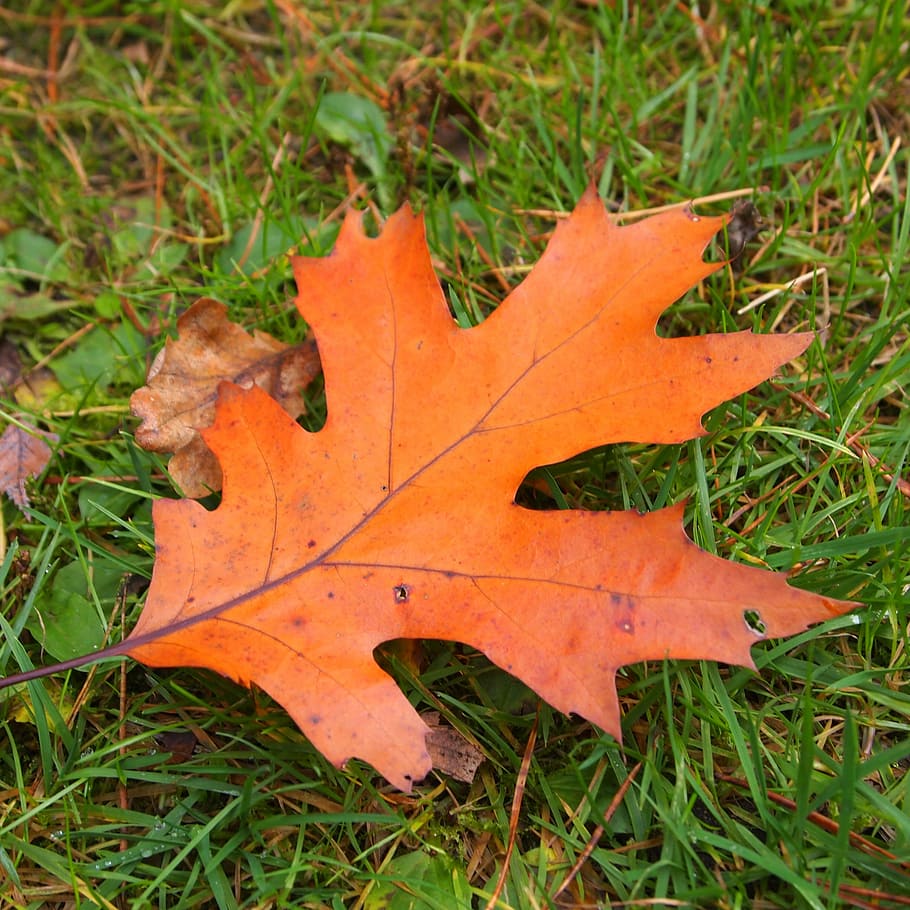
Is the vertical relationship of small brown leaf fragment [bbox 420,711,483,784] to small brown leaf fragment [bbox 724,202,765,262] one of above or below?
below

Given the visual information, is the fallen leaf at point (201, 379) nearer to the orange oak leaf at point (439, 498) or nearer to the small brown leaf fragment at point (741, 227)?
the orange oak leaf at point (439, 498)

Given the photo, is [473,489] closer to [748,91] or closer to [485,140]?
[485,140]

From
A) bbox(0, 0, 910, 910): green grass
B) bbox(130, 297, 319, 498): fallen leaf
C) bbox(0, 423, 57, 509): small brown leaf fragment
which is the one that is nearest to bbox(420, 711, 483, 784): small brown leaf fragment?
bbox(0, 0, 910, 910): green grass

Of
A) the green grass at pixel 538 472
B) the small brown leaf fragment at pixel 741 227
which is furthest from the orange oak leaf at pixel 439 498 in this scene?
the small brown leaf fragment at pixel 741 227

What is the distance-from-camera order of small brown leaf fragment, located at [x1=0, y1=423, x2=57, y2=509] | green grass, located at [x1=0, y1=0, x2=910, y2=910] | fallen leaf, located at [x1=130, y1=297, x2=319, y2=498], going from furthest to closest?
small brown leaf fragment, located at [x1=0, y1=423, x2=57, y2=509] → fallen leaf, located at [x1=130, y1=297, x2=319, y2=498] → green grass, located at [x1=0, y1=0, x2=910, y2=910]

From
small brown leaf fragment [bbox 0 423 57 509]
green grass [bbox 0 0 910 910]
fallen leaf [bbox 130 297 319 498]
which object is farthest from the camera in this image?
small brown leaf fragment [bbox 0 423 57 509]

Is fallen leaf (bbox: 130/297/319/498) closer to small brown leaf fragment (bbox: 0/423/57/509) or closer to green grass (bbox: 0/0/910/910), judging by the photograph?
green grass (bbox: 0/0/910/910)
